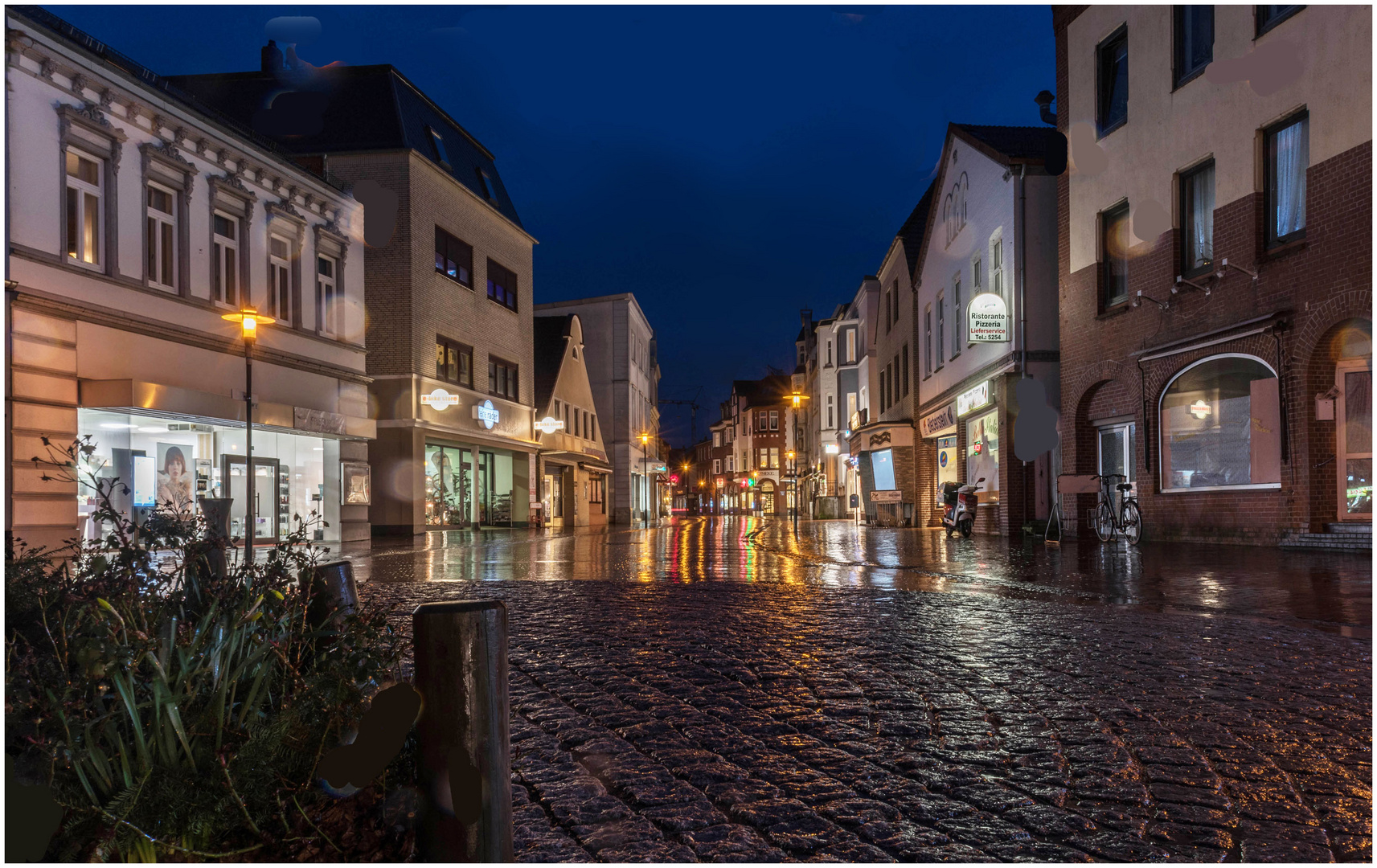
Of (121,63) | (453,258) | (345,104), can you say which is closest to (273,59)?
(345,104)

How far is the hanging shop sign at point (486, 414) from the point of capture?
30362 mm

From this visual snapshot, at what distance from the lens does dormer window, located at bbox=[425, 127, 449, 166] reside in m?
29.2

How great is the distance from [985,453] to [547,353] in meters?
22.7

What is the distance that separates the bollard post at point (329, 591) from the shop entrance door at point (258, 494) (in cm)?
1631

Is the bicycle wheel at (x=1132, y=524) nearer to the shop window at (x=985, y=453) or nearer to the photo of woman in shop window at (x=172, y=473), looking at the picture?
the shop window at (x=985, y=453)

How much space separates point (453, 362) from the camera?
29312mm

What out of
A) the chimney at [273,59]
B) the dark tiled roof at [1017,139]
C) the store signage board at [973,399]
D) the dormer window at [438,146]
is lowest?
the store signage board at [973,399]

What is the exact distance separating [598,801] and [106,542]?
1.85 metres

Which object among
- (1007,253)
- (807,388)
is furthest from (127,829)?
(807,388)

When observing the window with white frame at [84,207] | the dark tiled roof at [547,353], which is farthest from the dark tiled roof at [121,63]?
the dark tiled roof at [547,353]

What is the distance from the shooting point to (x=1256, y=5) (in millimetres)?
14273

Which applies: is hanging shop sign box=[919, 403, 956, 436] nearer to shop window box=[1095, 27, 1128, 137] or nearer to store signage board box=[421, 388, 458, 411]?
shop window box=[1095, 27, 1128, 137]

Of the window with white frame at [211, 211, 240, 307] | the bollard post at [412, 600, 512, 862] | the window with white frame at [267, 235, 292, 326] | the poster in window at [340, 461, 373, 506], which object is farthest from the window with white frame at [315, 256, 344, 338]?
the bollard post at [412, 600, 512, 862]

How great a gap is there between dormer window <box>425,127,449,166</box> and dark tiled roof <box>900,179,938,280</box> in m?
15.0
